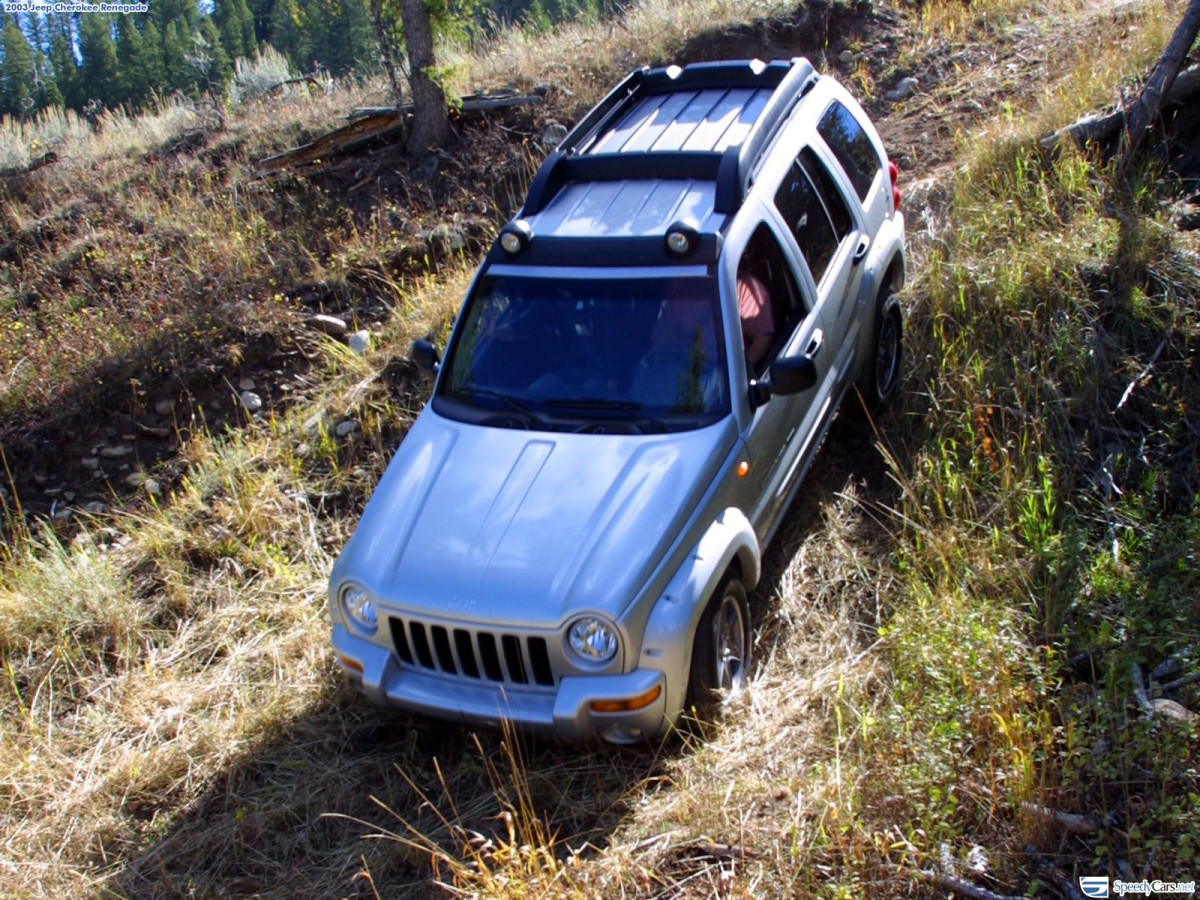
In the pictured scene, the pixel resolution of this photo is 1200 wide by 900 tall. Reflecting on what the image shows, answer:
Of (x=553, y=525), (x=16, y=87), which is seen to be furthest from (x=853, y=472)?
(x=16, y=87)

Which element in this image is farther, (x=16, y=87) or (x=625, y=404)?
(x=16, y=87)

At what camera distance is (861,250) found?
19.4 feet

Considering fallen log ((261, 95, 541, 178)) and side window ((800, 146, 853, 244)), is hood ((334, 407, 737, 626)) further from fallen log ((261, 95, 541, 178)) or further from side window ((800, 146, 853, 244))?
fallen log ((261, 95, 541, 178))

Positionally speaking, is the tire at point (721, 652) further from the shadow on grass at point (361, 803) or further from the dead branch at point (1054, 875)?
the dead branch at point (1054, 875)

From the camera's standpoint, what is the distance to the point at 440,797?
442 cm

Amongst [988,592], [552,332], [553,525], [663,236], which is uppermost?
[663,236]

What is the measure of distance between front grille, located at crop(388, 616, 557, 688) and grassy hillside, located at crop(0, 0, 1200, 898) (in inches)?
12.5

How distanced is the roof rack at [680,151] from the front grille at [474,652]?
2230 mm

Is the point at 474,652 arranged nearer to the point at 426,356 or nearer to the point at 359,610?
the point at 359,610

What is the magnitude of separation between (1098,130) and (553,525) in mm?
5129

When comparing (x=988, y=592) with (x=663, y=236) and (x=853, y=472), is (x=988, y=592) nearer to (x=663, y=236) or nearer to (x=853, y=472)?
(x=853, y=472)

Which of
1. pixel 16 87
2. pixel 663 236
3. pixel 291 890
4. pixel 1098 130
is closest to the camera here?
pixel 291 890

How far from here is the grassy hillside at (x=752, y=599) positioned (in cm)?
373

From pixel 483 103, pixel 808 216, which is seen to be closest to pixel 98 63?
pixel 483 103
